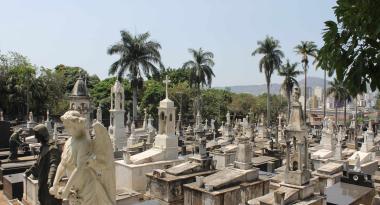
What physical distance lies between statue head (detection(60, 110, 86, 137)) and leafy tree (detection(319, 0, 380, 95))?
10.5 feet

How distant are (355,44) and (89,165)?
355cm

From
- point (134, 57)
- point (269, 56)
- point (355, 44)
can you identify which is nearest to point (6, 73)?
point (134, 57)

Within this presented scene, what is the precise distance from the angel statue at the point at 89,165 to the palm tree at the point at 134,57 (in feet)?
99.8

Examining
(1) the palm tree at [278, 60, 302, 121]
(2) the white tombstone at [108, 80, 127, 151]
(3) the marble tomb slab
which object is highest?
(1) the palm tree at [278, 60, 302, 121]

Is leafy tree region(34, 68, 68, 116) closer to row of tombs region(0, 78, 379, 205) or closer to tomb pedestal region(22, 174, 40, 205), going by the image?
row of tombs region(0, 78, 379, 205)

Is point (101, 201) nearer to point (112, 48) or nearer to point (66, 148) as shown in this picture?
point (66, 148)

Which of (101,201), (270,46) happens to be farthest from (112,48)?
(101,201)

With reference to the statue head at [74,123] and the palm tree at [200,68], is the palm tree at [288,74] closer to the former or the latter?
the palm tree at [200,68]

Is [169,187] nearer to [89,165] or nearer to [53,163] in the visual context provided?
[53,163]

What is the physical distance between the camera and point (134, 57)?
35438mm

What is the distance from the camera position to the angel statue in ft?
15.1

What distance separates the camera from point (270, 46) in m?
39.0

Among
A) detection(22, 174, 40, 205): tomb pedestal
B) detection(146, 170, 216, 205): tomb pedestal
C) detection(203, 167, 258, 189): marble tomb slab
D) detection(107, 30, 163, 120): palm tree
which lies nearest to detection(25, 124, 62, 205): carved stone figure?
detection(22, 174, 40, 205): tomb pedestal

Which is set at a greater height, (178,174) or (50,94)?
(50,94)
